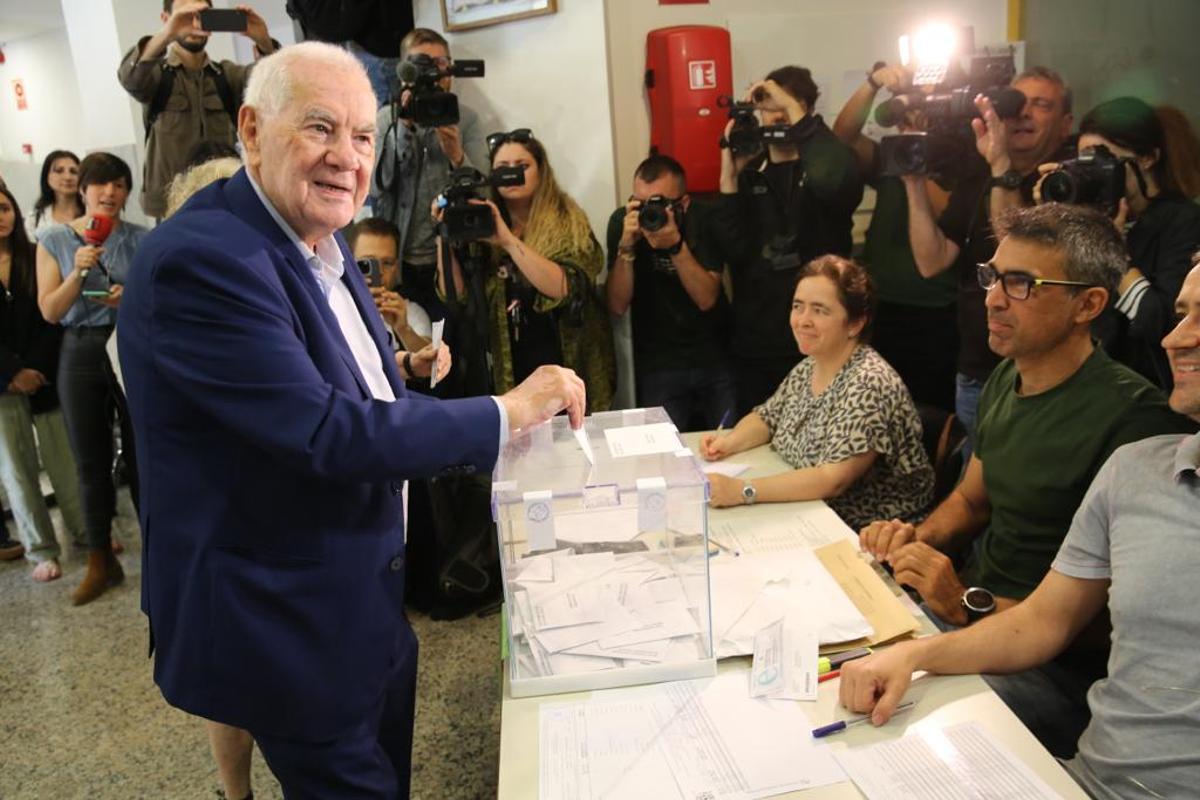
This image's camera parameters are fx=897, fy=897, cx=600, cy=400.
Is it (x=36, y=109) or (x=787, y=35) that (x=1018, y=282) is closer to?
(x=787, y=35)

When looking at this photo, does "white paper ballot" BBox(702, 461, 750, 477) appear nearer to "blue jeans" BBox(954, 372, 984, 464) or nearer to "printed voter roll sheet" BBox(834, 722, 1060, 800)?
"blue jeans" BBox(954, 372, 984, 464)

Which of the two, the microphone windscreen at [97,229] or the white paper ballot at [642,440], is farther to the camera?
the microphone windscreen at [97,229]

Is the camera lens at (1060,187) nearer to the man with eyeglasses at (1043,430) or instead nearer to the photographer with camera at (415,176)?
the man with eyeglasses at (1043,430)

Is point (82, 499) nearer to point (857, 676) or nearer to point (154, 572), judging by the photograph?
point (154, 572)

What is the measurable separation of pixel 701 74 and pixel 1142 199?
1.51m

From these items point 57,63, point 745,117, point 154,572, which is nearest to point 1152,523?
point 154,572

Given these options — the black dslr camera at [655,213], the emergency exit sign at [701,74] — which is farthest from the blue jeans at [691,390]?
the emergency exit sign at [701,74]

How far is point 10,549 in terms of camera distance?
369 cm

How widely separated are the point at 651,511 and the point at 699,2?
2533mm

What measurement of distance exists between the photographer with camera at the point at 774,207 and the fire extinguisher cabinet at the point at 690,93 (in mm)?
239

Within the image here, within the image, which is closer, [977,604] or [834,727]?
[834,727]

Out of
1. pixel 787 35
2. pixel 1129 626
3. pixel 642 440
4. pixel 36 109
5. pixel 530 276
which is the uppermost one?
pixel 36 109

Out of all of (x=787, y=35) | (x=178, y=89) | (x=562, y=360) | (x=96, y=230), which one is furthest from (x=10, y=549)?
(x=787, y=35)

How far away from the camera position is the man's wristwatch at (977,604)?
1580 mm
